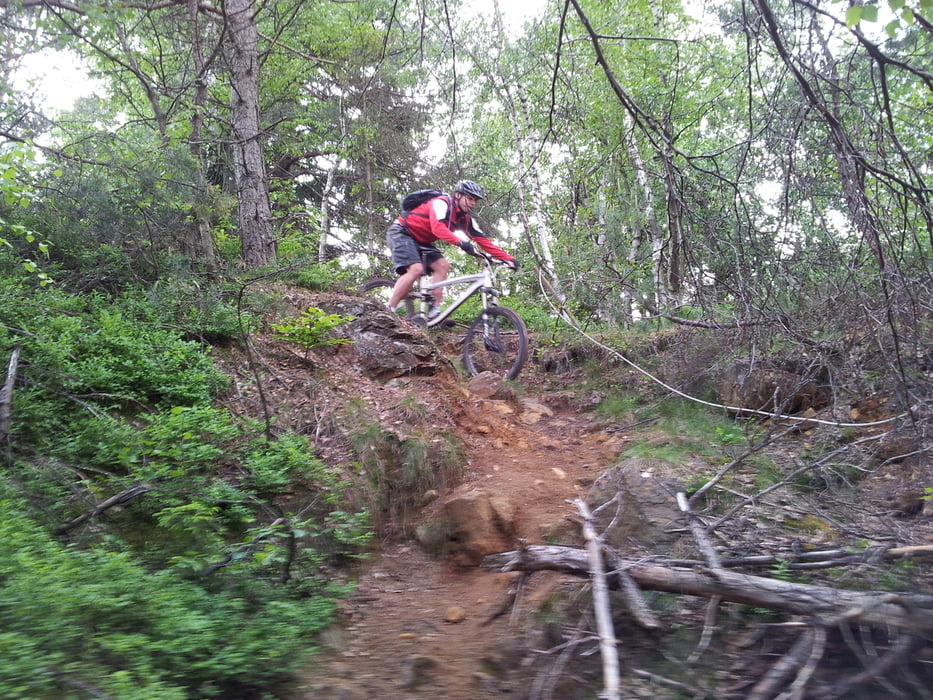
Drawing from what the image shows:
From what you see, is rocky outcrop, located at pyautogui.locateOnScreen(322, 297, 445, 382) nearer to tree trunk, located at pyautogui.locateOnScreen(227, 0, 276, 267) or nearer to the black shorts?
the black shorts

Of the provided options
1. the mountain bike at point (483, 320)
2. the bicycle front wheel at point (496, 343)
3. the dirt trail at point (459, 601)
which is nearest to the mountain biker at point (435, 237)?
the mountain bike at point (483, 320)

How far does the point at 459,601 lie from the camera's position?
4.10 metres

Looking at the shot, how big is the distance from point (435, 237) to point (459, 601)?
4229 millimetres

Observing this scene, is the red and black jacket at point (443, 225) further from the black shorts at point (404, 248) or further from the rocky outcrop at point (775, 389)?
the rocky outcrop at point (775, 389)

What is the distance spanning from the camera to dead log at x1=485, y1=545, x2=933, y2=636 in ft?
8.14

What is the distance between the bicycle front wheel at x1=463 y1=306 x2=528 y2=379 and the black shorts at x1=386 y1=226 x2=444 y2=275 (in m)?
1.09

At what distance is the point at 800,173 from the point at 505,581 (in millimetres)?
2897

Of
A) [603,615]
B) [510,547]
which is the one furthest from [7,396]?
[603,615]

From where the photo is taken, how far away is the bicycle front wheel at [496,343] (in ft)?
24.6

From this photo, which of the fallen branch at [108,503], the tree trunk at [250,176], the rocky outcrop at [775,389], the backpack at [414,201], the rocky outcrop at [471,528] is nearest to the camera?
the fallen branch at [108,503]

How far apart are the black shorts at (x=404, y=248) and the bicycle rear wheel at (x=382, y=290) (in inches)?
41.4

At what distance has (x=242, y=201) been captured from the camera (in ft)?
30.3

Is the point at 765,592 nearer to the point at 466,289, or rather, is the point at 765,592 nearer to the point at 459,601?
the point at 459,601

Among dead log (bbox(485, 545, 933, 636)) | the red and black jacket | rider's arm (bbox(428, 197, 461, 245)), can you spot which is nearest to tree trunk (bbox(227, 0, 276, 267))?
the red and black jacket
